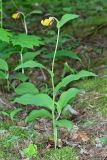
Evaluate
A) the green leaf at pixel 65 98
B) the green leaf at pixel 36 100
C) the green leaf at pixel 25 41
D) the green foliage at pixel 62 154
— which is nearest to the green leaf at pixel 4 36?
the green leaf at pixel 25 41

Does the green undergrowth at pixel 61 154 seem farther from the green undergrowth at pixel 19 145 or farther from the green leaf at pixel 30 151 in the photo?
the green leaf at pixel 30 151

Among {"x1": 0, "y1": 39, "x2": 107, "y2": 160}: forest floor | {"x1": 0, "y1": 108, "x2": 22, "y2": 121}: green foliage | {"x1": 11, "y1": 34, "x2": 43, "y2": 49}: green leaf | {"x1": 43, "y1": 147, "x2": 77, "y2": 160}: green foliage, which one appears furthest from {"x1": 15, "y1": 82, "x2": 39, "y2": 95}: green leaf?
{"x1": 43, "y1": 147, "x2": 77, "y2": 160}: green foliage

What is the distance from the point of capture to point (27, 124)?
3.84 metres

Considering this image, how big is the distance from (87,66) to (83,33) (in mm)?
1161

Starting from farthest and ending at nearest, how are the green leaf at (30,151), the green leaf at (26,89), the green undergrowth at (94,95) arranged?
the green undergrowth at (94,95) → the green leaf at (26,89) → the green leaf at (30,151)

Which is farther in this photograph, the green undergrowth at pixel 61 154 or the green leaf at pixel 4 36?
the green leaf at pixel 4 36

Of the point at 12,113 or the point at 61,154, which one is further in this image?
the point at 12,113

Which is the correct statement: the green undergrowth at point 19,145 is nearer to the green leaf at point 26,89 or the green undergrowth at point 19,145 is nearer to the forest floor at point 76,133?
the forest floor at point 76,133

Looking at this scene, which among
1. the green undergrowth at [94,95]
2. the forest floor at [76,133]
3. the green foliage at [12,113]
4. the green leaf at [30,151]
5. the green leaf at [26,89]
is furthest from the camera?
the green undergrowth at [94,95]

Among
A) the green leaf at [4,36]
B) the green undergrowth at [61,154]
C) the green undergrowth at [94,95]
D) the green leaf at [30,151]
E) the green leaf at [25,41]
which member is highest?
the green leaf at [4,36]

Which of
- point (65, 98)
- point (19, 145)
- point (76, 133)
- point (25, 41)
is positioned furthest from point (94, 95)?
point (19, 145)

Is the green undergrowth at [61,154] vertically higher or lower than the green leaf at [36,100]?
lower

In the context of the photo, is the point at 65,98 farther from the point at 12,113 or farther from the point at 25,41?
the point at 25,41

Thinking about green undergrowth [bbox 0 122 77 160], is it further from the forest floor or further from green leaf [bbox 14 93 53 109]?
green leaf [bbox 14 93 53 109]
